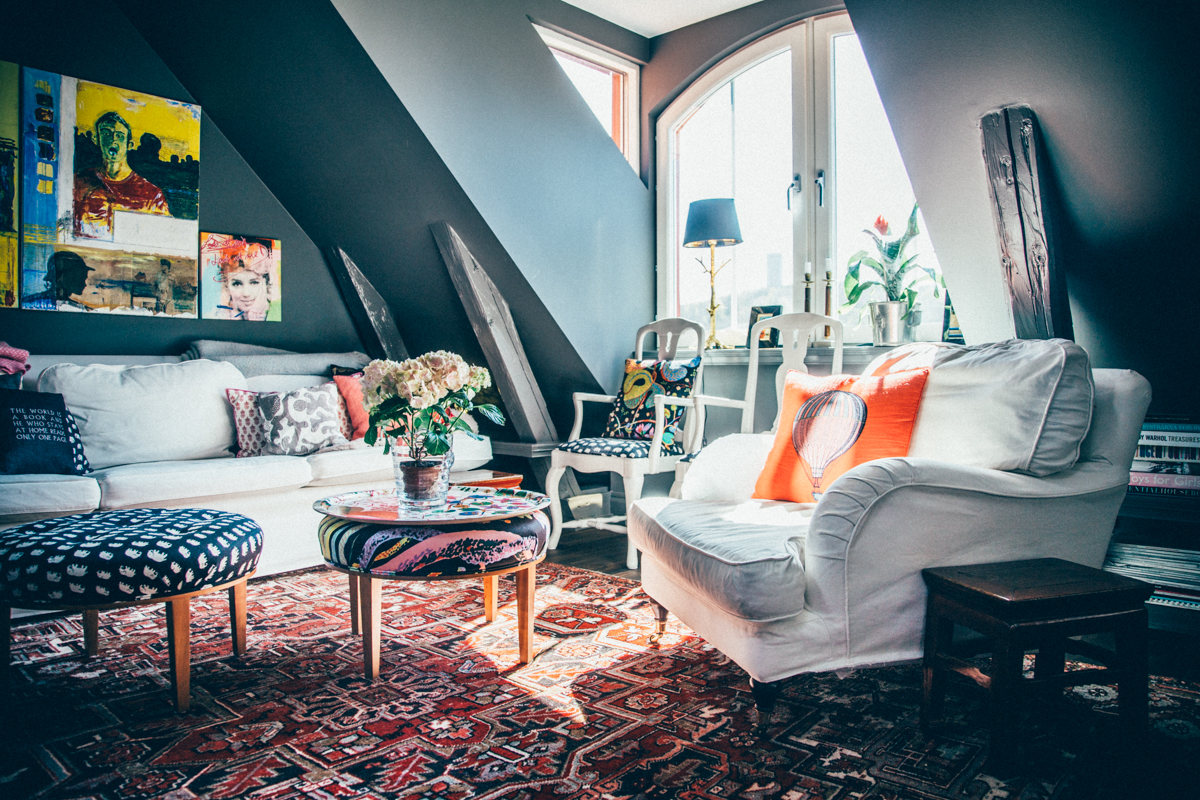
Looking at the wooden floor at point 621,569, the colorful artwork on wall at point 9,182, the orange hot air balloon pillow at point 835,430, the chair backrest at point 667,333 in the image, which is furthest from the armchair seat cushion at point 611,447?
the colorful artwork on wall at point 9,182

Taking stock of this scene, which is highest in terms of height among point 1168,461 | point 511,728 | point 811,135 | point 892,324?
point 811,135

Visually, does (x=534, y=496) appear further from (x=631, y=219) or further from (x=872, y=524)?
(x=631, y=219)

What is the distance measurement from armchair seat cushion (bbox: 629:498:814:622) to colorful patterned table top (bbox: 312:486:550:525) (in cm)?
37

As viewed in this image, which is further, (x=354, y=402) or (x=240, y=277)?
(x=240, y=277)

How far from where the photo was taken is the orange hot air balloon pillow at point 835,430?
2.01 m

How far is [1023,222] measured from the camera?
2.24 meters

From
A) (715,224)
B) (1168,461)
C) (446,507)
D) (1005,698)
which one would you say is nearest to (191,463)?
(446,507)

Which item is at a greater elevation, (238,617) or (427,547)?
(427,547)

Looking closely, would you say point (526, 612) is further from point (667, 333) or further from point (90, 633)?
point (667, 333)

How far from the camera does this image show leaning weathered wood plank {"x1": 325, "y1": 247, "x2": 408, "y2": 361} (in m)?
4.27

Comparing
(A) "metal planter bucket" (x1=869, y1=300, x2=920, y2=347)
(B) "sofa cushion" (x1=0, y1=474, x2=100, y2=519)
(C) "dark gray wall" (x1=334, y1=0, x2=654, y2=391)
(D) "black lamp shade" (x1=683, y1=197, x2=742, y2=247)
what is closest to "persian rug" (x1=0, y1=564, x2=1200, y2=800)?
(B) "sofa cushion" (x1=0, y1=474, x2=100, y2=519)

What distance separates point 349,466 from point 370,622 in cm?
144

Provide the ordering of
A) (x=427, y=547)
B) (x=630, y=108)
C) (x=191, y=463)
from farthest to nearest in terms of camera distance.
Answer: (x=630, y=108), (x=191, y=463), (x=427, y=547)

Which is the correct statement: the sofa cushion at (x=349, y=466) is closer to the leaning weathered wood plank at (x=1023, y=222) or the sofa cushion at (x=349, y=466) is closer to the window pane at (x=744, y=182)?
the window pane at (x=744, y=182)
